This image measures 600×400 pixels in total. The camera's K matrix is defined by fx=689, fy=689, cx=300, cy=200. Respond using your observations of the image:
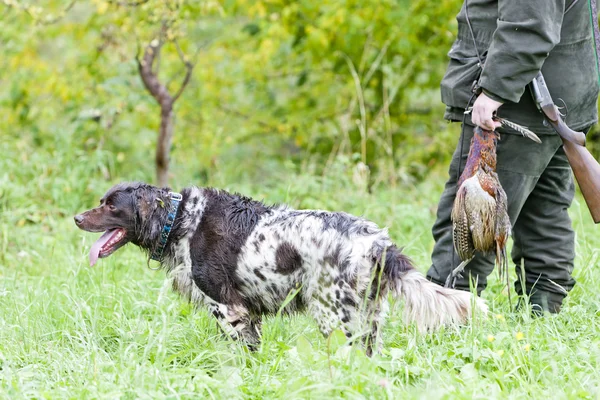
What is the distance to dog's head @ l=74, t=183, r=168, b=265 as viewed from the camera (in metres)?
3.35

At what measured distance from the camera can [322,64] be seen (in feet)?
29.3

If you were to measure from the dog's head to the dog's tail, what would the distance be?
118 cm

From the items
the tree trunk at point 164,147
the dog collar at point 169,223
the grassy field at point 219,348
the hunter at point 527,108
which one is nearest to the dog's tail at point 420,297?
the grassy field at point 219,348

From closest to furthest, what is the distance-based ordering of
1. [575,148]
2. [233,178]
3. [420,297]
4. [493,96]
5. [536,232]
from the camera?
[420,297], [493,96], [575,148], [536,232], [233,178]

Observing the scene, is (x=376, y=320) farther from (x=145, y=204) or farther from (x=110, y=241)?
(x=110, y=241)

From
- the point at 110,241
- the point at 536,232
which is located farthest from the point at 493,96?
the point at 110,241

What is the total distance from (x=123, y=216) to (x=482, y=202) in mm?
1723

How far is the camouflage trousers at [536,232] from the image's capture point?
3.45m

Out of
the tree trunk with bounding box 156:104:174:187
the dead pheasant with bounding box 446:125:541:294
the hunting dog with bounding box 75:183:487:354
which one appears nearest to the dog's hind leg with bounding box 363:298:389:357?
the hunting dog with bounding box 75:183:487:354

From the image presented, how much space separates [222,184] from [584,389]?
4.83m

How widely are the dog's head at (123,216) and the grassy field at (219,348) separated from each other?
1.11ft

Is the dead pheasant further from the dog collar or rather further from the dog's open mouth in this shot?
the dog's open mouth

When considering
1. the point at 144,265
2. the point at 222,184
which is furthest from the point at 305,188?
the point at 144,265

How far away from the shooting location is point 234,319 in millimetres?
3229
